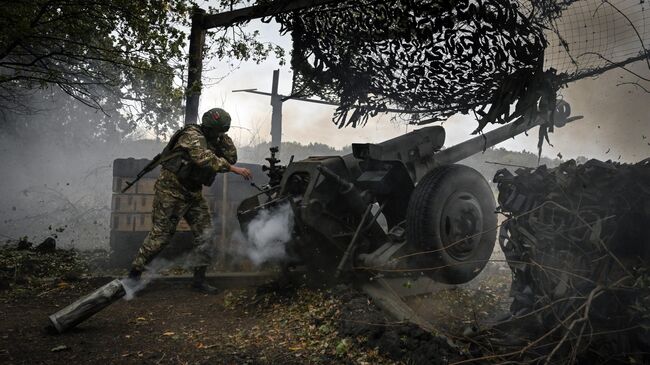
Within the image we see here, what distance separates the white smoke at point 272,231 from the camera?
177 inches

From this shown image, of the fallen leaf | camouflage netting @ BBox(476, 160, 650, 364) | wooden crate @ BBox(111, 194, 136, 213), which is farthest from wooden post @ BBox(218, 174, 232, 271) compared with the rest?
camouflage netting @ BBox(476, 160, 650, 364)

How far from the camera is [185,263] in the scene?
6297 mm

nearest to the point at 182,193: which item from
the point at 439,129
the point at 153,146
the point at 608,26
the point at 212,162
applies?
the point at 212,162

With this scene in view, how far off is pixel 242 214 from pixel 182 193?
0.97 meters

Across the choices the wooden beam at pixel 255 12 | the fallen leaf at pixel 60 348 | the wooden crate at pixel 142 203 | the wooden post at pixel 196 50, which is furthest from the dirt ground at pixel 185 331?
the wooden beam at pixel 255 12

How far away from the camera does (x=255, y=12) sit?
18.4 ft

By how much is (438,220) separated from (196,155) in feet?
9.03

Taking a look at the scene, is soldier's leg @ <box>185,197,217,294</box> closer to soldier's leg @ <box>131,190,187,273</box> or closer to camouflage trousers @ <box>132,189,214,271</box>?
camouflage trousers @ <box>132,189,214,271</box>

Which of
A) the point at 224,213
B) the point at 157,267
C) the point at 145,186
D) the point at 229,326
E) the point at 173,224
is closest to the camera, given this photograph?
the point at 229,326

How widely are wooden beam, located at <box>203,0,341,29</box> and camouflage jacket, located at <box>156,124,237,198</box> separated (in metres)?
1.73

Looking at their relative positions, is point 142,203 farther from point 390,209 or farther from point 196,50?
point 390,209

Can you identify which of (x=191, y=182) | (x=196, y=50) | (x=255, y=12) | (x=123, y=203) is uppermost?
(x=255, y=12)

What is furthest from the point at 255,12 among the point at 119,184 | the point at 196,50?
the point at 119,184

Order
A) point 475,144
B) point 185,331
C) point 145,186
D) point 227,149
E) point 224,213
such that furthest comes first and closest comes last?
1. point 224,213
2. point 145,186
3. point 475,144
4. point 227,149
5. point 185,331
